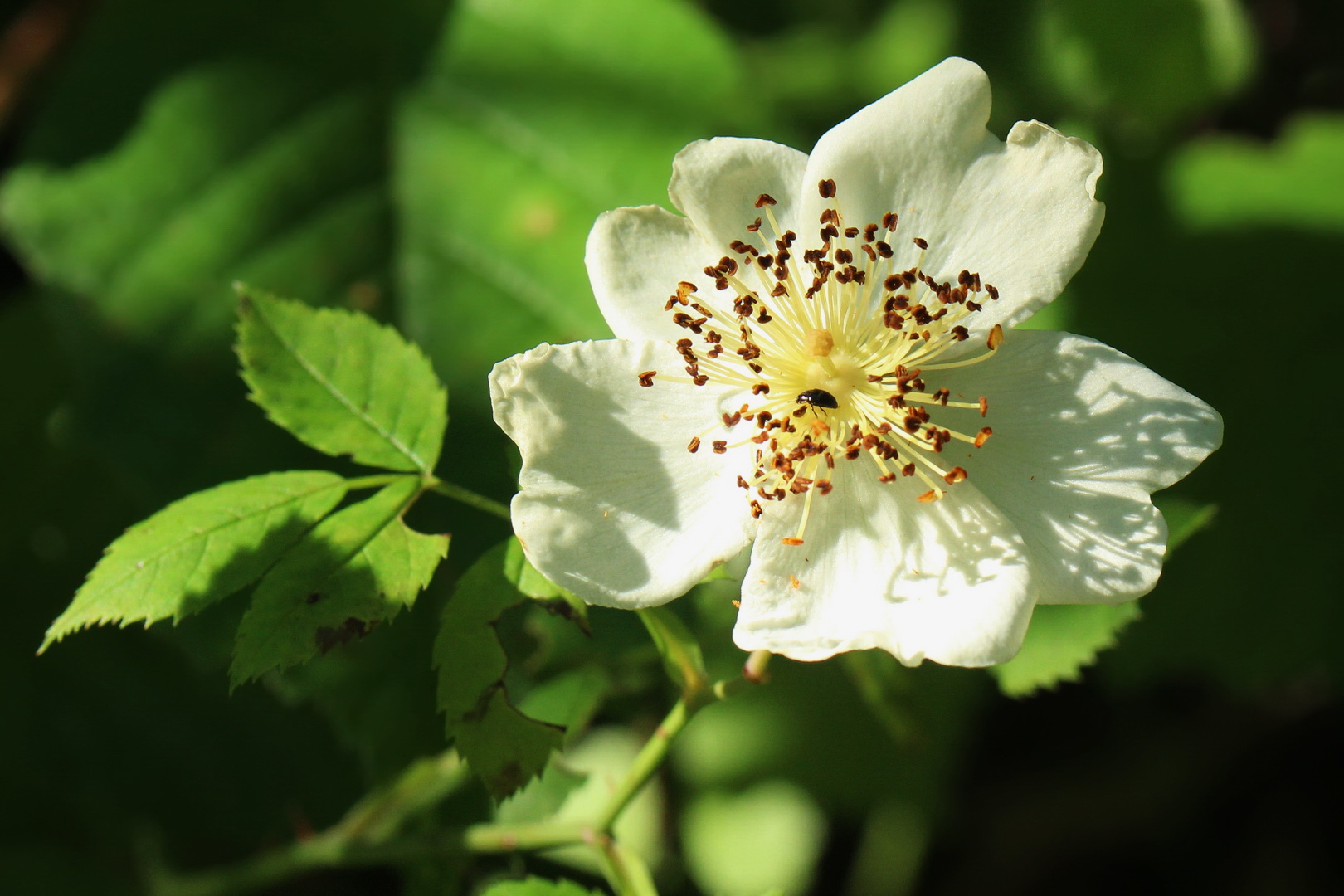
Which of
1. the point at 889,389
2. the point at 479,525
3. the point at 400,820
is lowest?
the point at 400,820

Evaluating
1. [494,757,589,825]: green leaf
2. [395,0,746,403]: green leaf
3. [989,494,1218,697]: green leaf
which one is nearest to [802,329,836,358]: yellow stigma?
[989,494,1218,697]: green leaf

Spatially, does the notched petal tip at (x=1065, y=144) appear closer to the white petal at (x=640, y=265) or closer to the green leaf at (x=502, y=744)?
the white petal at (x=640, y=265)

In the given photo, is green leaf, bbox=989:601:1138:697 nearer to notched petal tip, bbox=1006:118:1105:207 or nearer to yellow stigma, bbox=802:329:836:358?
yellow stigma, bbox=802:329:836:358

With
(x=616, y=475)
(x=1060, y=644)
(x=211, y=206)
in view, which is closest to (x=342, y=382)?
(x=616, y=475)

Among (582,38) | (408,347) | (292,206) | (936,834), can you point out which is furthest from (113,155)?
(936,834)

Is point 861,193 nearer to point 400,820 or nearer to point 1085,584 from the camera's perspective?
point 1085,584

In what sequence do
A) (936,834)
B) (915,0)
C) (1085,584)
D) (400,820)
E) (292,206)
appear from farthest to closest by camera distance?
(915,0)
(936,834)
(292,206)
(400,820)
(1085,584)
